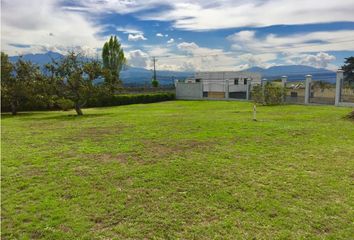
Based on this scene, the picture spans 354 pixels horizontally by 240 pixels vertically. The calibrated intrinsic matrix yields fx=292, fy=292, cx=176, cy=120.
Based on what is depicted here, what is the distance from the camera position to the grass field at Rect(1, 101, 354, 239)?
348cm

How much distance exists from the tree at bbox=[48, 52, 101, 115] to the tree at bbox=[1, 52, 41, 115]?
205 centimetres

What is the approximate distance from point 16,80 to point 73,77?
534cm

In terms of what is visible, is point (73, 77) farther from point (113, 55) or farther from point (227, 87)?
point (113, 55)

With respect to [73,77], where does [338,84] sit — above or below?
below

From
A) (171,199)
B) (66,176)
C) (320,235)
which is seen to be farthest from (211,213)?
(66,176)

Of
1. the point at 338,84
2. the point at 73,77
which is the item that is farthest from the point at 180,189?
the point at 338,84

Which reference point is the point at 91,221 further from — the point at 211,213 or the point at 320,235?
the point at 320,235

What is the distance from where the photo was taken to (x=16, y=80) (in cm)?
1958

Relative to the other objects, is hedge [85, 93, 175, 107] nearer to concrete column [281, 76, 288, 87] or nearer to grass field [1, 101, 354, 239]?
concrete column [281, 76, 288, 87]

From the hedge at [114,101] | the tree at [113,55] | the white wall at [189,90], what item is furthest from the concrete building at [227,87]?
the tree at [113,55]

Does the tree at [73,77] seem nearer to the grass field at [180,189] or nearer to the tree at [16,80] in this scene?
the tree at [16,80]

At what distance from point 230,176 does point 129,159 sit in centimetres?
235

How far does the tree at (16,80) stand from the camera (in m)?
19.0

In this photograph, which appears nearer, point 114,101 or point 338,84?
point 338,84
